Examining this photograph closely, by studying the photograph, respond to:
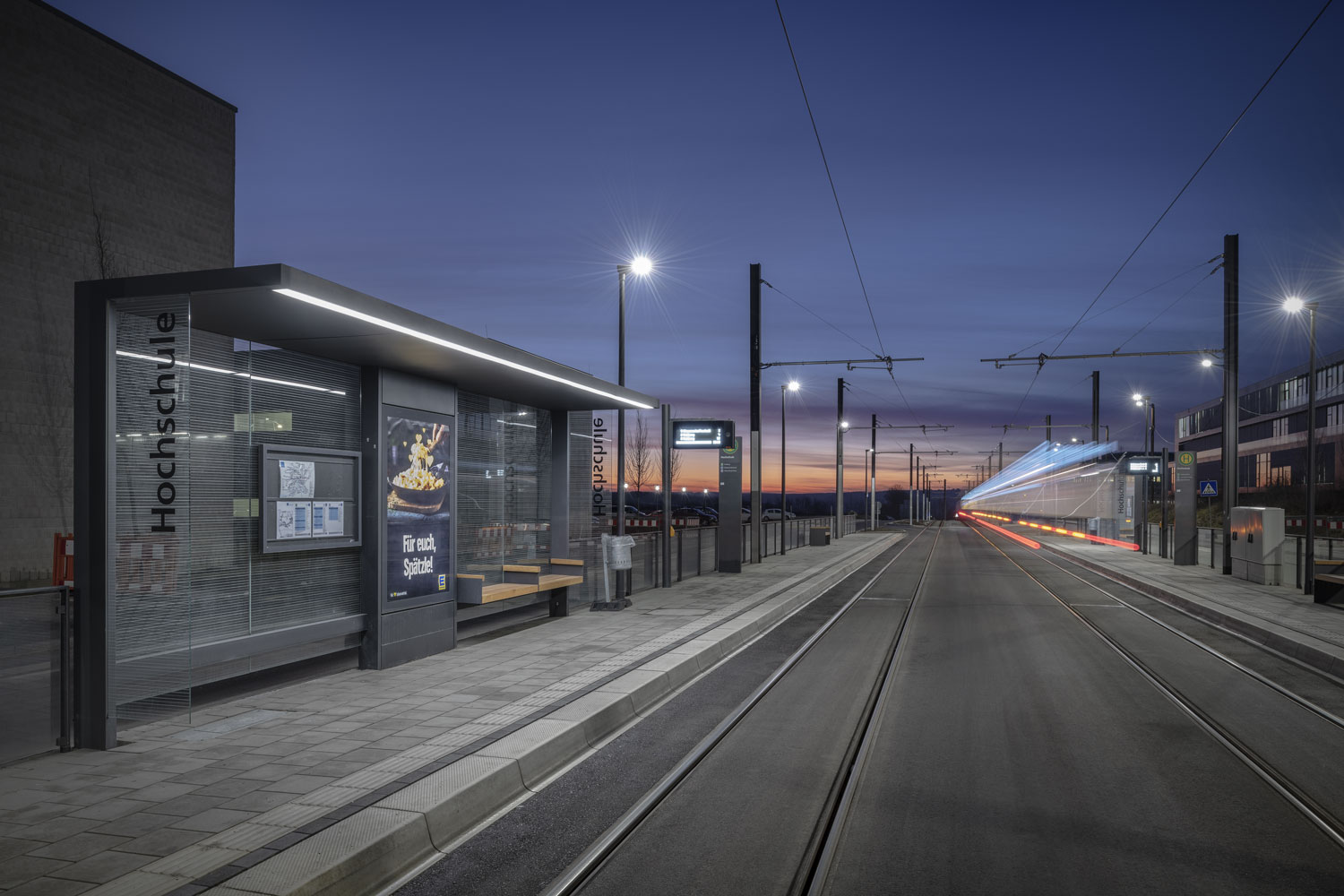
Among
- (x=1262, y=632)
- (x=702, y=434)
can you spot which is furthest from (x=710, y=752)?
(x=702, y=434)

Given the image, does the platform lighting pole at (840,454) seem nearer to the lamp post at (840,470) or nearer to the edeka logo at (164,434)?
the lamp post at (840,470)

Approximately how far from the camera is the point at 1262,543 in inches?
788

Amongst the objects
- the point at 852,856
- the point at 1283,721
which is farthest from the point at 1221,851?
the point at 1283,721

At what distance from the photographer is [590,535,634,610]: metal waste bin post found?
14836mm

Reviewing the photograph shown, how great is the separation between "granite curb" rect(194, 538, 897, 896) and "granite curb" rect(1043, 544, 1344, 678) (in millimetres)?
7676

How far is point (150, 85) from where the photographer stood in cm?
2452

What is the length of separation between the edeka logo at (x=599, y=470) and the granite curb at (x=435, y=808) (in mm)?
8567

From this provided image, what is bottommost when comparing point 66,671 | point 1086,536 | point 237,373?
point 1086,536

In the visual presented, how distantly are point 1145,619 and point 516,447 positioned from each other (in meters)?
10.5

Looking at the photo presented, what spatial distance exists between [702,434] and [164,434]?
51.7 ft

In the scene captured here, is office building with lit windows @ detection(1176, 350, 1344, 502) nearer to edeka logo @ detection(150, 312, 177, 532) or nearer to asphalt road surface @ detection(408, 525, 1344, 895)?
asphalt road surface @ detection(408, 525, 1344, 895)

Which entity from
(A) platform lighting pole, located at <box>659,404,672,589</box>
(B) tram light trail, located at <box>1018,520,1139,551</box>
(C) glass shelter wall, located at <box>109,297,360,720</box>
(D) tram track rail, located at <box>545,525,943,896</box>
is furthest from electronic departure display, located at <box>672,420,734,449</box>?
(B) tram light trail, located at <box>1018,520,1139,551</box>

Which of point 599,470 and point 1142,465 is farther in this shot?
point 1142,465

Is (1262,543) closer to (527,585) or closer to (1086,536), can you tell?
(527,585)
